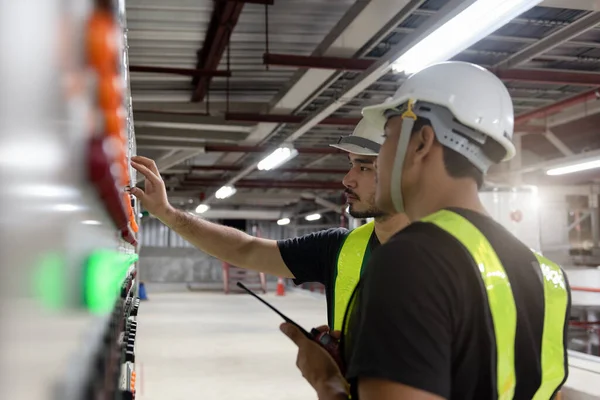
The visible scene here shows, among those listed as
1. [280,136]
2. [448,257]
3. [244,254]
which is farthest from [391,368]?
[280,136]

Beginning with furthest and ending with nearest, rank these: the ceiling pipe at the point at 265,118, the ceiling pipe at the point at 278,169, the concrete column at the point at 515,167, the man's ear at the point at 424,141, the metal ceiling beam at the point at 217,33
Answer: the ceiling pipe at the point at 278,169 → the concrete column at the point at 515,167 → the ceiling pipe at the point at 265,118 → the metal ceiling beam at the point at 217,33 → the man's ear at the point at 424,141

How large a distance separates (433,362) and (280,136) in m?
9.03

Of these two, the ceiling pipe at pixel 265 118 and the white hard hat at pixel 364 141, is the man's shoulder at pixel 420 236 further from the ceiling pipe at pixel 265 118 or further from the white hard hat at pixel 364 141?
the ceiling pipe at pixel 265 118

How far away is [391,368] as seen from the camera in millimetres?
1099

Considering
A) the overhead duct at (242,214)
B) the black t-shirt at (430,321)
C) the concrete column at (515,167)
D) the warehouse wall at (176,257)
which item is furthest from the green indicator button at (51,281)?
the warehouse wall at (176,257)

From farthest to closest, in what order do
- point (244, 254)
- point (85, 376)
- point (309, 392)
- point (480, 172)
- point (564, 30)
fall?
1. point (309, 392)
2. point (564, 30)
3. point (244, 254)
4. point (480, 172)
5. point (85, 376)

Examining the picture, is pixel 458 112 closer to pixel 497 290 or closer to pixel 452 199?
pixel 452 199

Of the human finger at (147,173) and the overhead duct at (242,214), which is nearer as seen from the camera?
the human finger at (147,173)

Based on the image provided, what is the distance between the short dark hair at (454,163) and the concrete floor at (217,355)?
5.79 meters

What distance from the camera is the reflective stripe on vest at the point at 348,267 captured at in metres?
2.63

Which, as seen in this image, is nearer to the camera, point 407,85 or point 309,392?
point 407,85

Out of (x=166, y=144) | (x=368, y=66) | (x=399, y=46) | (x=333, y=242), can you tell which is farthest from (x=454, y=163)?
(x=166, y=144)

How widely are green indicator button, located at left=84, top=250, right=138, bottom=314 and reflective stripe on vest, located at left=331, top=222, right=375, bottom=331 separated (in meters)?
1.58

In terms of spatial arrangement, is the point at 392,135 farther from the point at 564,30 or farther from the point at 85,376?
the point at 564,30
